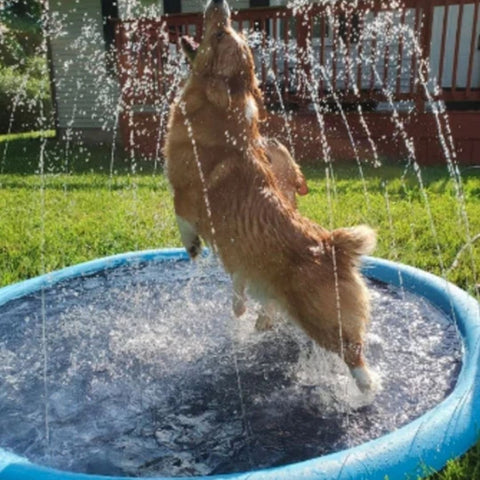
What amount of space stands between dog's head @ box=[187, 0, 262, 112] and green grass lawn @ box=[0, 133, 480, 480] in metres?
2.25

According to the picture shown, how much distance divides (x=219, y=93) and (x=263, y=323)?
1438mm

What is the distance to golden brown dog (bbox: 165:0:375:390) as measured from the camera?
273 cm

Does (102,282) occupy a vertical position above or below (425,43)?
below

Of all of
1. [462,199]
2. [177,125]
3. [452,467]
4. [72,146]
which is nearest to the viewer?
[452,467]

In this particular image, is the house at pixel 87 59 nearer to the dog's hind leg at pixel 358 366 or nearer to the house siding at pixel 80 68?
the house siding at pixel 80 68

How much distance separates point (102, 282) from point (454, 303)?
2476 mm

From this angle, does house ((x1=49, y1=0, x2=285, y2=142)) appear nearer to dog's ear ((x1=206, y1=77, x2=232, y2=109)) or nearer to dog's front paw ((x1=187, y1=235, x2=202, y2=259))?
dog's front paw ((x1=187, y1=235, x2=202, y2=259))

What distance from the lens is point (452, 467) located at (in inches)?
91.0

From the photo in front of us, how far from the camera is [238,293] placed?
3.23 meters

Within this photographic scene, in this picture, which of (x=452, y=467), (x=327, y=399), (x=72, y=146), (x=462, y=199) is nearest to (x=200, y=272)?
(x=327, y=399)

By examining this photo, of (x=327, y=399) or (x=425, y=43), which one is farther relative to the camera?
(x=425, y=43)

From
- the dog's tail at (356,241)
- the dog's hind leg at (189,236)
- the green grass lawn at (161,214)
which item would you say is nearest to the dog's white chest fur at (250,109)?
the dog's hind leg at (189,236)

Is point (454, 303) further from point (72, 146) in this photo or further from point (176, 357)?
point (72, 146)

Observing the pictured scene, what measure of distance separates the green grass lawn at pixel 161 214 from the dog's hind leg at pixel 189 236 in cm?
199
